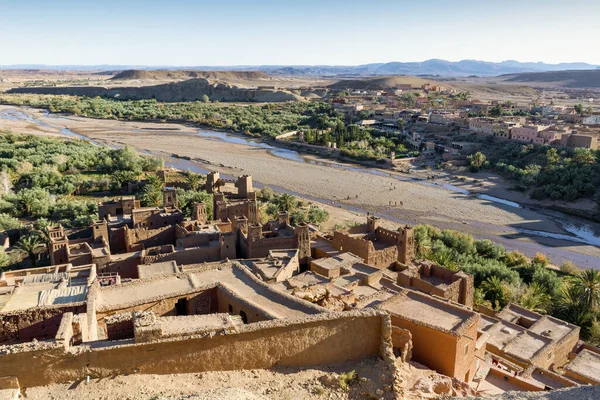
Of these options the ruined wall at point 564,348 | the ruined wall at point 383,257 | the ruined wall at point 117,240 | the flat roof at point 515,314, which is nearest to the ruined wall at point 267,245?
the ruined wall at point 383,257

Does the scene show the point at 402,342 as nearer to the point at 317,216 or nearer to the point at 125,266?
the point at 125,266

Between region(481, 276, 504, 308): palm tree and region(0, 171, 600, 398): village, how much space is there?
2657 mm

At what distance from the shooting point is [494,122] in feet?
234

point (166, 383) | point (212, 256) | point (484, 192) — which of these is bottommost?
point (484, 192)

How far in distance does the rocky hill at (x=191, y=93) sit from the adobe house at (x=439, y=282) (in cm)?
11095

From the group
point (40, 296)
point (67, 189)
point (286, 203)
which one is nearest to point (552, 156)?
point (286, 203)

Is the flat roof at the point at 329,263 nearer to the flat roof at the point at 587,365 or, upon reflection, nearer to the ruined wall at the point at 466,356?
the ruined wall at the point at 466,356

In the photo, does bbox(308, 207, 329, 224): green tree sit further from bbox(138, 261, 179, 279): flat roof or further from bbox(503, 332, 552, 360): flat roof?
bbox(503, 332, 552, 360): flat roof

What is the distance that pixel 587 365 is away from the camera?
1609 centimetres

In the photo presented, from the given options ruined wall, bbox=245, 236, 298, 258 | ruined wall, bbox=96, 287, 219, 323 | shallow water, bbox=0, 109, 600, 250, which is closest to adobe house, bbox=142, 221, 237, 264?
ruined wall, bbox=245, 236, 298, 258

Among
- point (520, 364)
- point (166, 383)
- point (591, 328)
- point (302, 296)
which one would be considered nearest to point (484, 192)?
point (591, 328)

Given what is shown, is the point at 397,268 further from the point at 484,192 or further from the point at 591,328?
the point at 484,192

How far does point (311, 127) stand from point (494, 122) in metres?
30.9

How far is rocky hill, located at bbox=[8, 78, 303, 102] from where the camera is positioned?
12988cm
